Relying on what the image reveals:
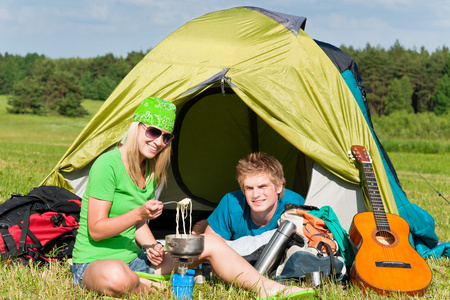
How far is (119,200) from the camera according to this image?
2785mm

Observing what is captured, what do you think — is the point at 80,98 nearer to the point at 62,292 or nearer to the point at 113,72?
the point at 113,72

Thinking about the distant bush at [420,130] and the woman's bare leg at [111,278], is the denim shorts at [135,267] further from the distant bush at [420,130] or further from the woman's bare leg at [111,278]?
the distant bush at [420,130]

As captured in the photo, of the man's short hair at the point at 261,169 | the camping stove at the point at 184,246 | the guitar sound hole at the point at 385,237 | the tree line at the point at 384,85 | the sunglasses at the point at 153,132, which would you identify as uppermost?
the tree line at the point at 384,85

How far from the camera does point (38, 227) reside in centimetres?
339

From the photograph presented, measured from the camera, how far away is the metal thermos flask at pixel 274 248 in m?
3.11

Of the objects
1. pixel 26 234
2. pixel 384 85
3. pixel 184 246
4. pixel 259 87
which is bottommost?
pixel 26 234

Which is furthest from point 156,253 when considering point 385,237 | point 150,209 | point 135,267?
point 385,237

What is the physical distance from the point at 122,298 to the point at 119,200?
52 cm

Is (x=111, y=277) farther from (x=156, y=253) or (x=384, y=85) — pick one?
(x=384, y=85)

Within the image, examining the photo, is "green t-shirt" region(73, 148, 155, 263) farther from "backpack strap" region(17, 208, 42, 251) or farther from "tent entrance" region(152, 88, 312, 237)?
"tent entrance" region(152, 88, 312, 237)

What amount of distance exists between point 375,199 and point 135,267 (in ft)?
5.50

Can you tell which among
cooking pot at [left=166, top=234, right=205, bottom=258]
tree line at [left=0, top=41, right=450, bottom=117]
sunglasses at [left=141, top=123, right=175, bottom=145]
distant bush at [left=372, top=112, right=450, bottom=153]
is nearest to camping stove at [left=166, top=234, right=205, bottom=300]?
cooking pot at [left=166, top=234, right=205, bottom=258]

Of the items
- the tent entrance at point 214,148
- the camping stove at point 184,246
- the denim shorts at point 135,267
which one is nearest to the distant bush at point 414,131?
the tent entrance at point 214,148

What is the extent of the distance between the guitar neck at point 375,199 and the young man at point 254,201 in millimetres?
492
